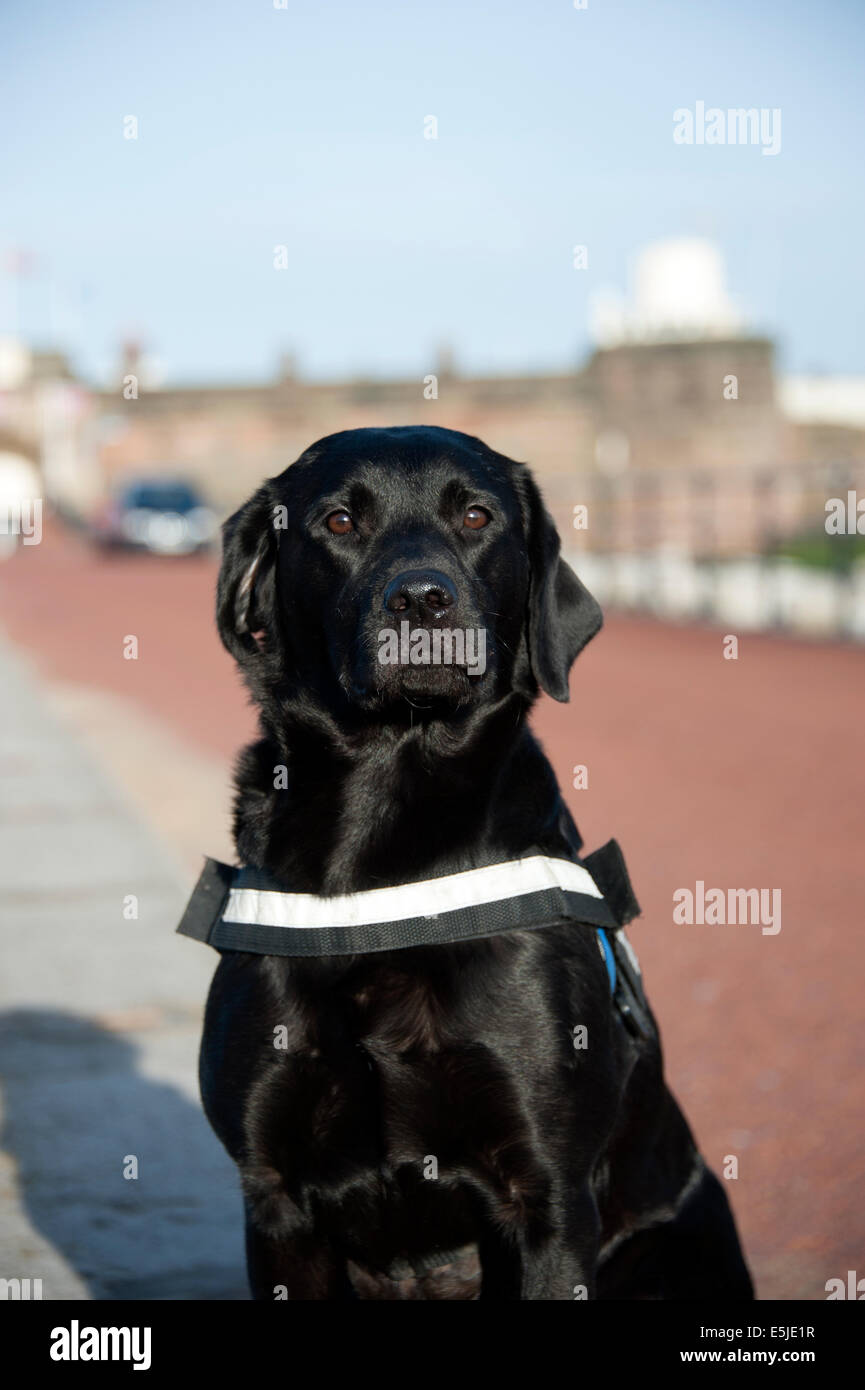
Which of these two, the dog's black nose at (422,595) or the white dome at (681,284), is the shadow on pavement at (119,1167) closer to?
the dog's black nose at (422,595)

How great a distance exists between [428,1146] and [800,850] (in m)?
5.15

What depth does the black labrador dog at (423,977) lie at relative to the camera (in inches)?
107

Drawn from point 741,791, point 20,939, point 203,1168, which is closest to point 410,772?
point 203,1168

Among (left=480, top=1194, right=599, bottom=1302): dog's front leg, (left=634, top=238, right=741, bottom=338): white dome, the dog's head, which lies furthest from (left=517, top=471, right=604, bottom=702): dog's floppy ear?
(left=634, top=238, right=741, bottom=338): white dome

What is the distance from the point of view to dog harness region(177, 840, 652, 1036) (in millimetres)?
2793

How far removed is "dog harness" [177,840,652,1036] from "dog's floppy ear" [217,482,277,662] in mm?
499

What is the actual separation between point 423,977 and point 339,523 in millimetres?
928

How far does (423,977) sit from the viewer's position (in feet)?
9.12

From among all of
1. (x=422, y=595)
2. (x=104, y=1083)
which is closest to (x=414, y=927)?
(x=422, y=595)

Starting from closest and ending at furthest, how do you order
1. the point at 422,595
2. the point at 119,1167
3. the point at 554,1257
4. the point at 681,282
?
the point at 554,1257, the point at 422,595, the point at 119,1167, the point at 681,282

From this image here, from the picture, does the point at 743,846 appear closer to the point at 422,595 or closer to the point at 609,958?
the point at 609,958

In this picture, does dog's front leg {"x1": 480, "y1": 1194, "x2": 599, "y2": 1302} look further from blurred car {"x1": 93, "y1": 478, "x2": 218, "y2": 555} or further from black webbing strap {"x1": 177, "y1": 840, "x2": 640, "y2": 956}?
blurred car {"x1": 93, "y1": 478, "x2": 218, "y2": 555}

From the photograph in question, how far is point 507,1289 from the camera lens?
2.74 metres

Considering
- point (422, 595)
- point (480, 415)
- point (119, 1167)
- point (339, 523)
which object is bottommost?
point (119, 1167)
